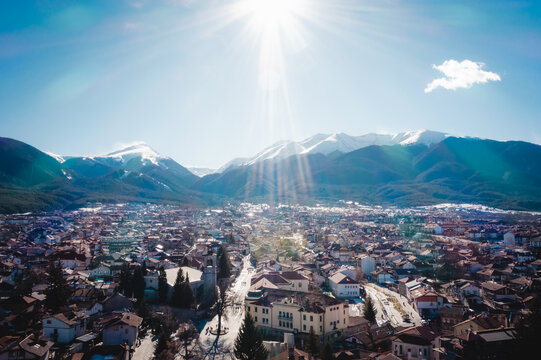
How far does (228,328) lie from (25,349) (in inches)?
371

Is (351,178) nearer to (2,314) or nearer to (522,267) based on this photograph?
(522,267)

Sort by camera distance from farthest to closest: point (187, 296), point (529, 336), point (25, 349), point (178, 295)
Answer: point (187, 296)
point (178, 295)
point (25, 349)
point (529, 336)

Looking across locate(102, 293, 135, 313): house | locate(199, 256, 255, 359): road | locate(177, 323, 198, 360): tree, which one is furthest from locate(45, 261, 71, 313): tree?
locate(199, 256, 255, 359): road

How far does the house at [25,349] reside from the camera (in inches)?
520

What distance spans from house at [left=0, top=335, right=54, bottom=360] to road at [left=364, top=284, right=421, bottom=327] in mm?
16328

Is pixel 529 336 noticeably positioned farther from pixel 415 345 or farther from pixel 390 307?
pixel 390 307

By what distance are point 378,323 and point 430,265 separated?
15.3m

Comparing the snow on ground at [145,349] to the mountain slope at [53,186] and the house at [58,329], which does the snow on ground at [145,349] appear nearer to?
the house at [58,329]

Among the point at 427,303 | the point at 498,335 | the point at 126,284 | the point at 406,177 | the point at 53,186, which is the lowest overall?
the point at 427,303

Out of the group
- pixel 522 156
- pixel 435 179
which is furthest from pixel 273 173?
pixel 522 156

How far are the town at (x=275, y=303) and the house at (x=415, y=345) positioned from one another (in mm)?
42

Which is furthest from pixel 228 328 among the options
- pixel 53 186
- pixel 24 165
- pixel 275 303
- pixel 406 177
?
pixel 406 177

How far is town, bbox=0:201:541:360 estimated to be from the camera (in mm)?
14930

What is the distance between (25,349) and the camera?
13367mm
